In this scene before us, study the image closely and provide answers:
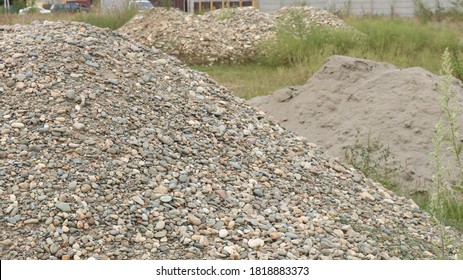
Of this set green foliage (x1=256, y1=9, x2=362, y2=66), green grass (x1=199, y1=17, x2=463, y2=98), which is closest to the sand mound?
green grass (x1=199, y1=17, x2=463, y2=98)

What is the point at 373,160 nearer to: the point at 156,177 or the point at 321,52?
the point at 156,177

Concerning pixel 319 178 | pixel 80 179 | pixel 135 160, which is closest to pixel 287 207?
pixel 319 178

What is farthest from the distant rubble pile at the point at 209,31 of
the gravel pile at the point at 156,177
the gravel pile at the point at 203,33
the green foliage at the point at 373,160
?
the gravel pile at the point at 156,177

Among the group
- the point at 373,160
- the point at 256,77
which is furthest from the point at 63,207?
the point at 256,77

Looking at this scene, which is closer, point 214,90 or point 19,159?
point 19,159

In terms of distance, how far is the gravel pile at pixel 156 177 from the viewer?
420 centimetres

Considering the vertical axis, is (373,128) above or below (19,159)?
below

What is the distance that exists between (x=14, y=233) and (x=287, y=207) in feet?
5.69

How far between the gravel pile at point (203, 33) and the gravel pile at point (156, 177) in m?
6.97

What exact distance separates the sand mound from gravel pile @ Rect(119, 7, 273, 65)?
4180mm

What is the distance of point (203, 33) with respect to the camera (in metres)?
13.6

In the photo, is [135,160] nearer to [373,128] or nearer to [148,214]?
[148,214]

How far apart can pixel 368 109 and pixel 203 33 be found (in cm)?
653

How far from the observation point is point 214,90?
20.2 ft
